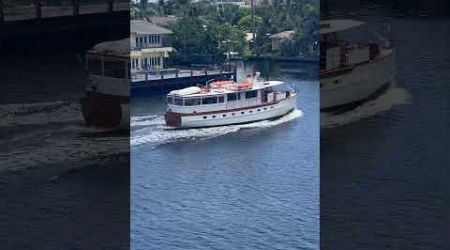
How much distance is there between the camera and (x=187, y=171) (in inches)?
169

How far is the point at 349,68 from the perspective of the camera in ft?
12.3

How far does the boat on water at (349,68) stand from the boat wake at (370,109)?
32 millimetres

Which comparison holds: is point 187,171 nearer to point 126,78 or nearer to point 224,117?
point 224,117

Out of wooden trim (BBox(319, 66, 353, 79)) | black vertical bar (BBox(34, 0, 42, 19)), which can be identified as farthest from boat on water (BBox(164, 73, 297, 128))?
black vertical bar (BBox(34, 0, 42, 19))

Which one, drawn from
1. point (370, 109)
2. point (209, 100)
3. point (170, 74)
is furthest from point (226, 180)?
point (370, 109)

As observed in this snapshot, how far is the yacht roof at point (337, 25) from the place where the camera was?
12.0ft

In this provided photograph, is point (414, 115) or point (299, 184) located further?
point (299, 184)

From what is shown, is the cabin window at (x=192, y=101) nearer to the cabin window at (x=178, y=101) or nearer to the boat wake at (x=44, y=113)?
the cabin window at (x=178, y=101)

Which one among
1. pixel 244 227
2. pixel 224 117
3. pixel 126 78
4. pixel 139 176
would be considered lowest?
pixel 244 227

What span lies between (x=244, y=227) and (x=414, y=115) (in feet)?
4.14

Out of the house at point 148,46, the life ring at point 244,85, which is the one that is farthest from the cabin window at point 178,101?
the life ring at point 244,85

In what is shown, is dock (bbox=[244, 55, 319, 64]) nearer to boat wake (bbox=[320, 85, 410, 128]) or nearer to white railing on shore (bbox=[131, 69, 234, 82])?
white railing on shore (bbox=[131, 69, 234, 82])

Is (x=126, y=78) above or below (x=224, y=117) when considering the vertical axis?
above

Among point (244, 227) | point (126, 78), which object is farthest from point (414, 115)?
point (126, 78)
